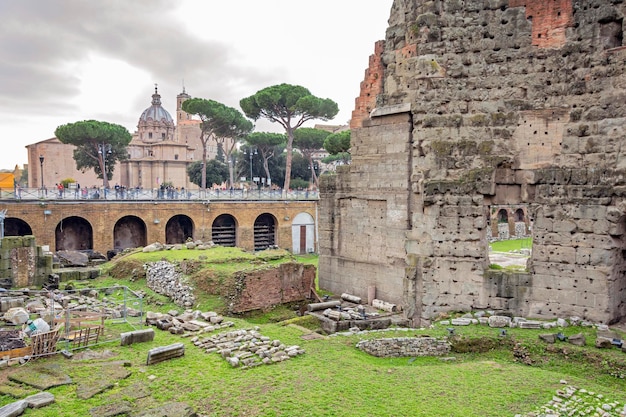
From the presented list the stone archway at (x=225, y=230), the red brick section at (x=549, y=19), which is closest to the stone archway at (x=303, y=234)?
the stone archway at (x=225, y=230)

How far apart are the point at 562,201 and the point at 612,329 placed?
2947mm

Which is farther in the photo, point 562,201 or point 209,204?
point 209,204

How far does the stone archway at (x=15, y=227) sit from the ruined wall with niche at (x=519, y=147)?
2385 cm

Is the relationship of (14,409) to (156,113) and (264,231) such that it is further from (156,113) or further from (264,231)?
(156,113)

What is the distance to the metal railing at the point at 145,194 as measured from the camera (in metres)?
26.8

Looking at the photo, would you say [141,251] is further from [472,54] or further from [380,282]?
[472,54]

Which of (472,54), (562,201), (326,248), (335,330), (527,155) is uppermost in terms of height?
(472,54)

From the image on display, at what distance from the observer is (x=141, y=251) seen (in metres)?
20.4

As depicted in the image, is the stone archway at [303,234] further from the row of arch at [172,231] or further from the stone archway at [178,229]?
the stone archway at [178,229]

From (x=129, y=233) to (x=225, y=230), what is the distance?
640cm

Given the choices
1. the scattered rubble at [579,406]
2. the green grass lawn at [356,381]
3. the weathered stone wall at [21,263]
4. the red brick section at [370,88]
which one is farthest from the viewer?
the red brick section at [370,88]

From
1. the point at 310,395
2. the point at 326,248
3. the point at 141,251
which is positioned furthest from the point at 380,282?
the point at 141,251

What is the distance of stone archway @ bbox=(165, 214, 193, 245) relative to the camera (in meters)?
34.1

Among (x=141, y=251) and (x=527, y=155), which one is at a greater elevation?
(x=527, y=155)
